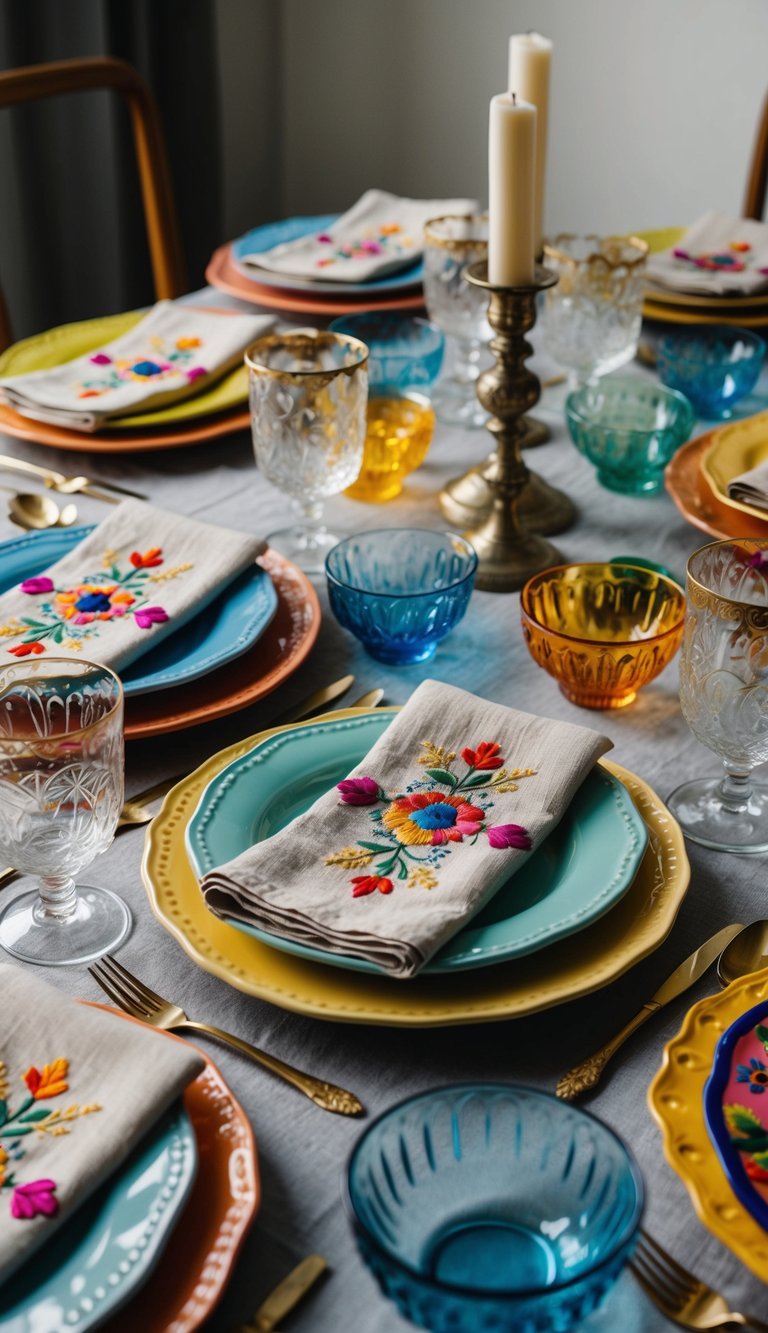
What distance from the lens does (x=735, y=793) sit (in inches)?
32.9

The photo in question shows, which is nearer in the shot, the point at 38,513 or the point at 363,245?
the point at 38,513

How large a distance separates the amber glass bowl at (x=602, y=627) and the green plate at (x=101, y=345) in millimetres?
520

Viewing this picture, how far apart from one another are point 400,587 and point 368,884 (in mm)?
401

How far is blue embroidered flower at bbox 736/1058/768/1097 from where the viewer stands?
0.59 metres

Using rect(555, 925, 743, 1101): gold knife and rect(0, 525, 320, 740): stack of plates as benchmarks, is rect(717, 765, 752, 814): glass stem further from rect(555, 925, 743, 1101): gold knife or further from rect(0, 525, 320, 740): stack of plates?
rect(0, 525, 320, 740): stack of plates

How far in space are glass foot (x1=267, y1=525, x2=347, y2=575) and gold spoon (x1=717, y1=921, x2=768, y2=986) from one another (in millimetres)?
541

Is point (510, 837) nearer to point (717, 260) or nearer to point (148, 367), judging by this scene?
point (148, 367)

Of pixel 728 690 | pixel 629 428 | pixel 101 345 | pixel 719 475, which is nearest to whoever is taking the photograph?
pixel 728 690

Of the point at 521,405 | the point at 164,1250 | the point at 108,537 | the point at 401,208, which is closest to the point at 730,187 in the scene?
the point at 401,208

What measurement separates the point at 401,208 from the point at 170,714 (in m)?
1.14

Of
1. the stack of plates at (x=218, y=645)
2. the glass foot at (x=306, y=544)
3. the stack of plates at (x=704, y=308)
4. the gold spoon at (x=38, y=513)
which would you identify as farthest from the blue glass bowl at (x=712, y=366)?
the gold spoon at (x=38, y=513)

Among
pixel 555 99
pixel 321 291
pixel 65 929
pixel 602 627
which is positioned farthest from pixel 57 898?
pixel 555 99

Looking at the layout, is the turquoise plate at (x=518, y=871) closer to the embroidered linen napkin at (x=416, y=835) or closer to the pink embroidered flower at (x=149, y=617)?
the embroidered linen napkin at (x=416, y=835)

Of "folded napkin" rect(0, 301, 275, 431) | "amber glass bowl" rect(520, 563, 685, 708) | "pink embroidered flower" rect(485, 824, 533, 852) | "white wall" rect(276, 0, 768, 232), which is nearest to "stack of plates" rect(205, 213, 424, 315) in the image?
"folded napkin" rect(0, 301, 275, 431)
